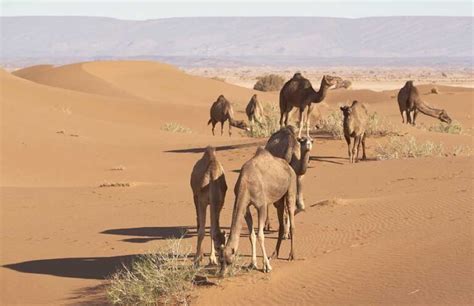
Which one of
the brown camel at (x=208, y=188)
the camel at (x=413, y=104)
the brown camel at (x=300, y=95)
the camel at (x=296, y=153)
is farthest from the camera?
the camel at (x=413, y=104)

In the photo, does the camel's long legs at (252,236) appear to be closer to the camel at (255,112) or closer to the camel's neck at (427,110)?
the camel at (255,112)

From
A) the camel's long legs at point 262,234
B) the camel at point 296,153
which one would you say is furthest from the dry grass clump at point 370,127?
the camel's long legs at point 262,234

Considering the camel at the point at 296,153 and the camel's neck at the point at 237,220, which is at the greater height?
the camel at the point at 296,153

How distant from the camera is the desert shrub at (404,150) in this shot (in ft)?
68.2

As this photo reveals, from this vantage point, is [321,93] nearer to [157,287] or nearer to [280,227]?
[280,227]

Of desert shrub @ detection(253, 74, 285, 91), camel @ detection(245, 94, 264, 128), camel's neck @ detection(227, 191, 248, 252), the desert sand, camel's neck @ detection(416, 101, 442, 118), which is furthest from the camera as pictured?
desert shrub @ detection(253, 74, 285, 91)

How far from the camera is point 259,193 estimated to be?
9.77m

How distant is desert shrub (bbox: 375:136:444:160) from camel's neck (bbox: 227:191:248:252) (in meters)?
11.6

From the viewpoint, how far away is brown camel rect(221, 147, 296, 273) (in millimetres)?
9141

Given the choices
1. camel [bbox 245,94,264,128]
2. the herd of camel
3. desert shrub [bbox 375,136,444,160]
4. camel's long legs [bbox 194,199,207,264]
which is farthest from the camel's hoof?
camel [bbox 245,94,264,128]

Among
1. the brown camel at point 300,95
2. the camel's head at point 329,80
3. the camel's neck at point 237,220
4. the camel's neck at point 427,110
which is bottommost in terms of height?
the camel's neck at point 427,110

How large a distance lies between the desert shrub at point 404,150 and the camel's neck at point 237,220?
1155 centimetres

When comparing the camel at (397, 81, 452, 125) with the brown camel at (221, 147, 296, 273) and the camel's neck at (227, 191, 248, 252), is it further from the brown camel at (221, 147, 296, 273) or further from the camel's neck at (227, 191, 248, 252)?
the camel's neck at (227, 191, 248, 252)

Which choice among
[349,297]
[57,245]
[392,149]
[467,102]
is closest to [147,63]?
[467,102]
